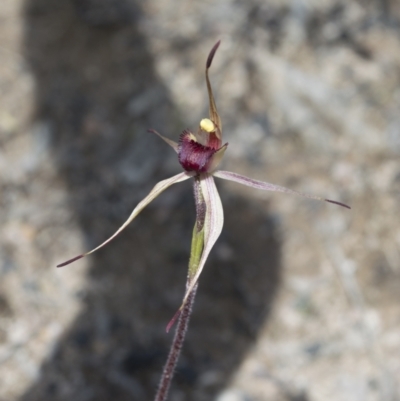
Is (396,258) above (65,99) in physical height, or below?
below

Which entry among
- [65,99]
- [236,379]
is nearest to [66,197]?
[65,99]

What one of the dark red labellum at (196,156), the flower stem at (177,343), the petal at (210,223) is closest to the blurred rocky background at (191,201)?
the flower stem at (177,343)

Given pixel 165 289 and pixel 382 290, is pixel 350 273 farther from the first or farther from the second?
pixel 165 289

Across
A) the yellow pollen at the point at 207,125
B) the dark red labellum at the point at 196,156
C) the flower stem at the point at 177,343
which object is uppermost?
the yellow pollen at the point at 207,125

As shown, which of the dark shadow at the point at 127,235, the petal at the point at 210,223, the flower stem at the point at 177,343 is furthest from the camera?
the dark shadow at the point at 127,235

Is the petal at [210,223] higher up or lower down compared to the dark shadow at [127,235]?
lower down

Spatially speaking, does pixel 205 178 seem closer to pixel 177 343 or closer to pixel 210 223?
pixel 210 223

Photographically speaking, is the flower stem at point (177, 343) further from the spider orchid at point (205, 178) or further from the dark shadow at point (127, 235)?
the dark shadow at point (127, 235)
